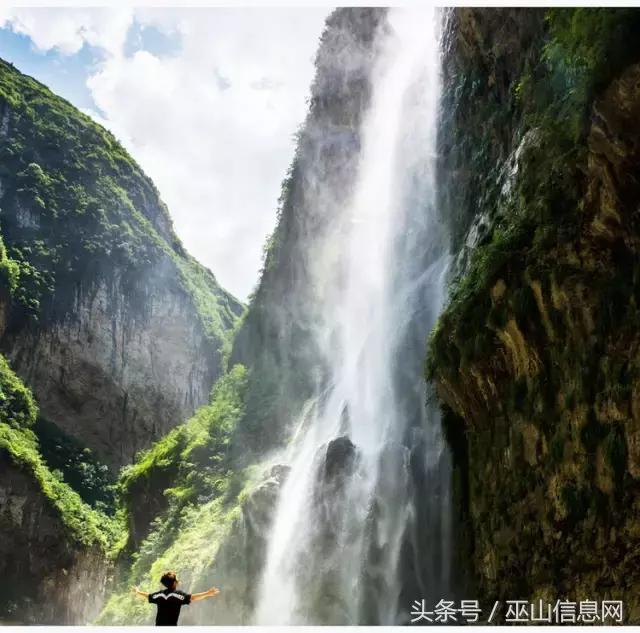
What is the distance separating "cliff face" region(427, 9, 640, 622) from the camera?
9.12 m

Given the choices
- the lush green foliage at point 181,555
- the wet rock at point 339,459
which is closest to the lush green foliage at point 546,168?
the wet rock at point 339,459

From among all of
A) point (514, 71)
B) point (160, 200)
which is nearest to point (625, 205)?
point (514, 71)

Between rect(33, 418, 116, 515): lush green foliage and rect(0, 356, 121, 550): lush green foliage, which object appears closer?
rect(0, 356, 121, 550): lush green foliage

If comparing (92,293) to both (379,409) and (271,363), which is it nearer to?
(271,363)

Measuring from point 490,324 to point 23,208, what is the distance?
5590 cm

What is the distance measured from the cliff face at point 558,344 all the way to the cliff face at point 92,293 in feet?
119

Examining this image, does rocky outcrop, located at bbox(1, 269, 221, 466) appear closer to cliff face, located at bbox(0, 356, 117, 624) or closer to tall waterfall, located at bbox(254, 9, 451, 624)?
cliff face, located at bbox(0, 356, 117, 624)

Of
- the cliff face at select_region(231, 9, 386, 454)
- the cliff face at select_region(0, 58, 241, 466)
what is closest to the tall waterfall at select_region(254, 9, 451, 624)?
the cliff face at select_region(231, 9, 386, 454)

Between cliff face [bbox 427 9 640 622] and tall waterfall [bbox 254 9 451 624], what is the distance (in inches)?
75.6

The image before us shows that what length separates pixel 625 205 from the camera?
31.4 feet

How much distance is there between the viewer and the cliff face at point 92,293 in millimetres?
52594

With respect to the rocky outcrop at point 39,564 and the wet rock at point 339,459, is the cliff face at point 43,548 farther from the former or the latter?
the wet rock at point 339,459

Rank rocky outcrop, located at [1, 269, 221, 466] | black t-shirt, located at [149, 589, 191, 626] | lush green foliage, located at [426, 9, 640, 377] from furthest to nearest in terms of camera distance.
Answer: rocky outcrop, located at [1, 269, 221, 466]
lush green foliage, located at [426, 9, 640, 377]
black t-shirt, located at [149, 589, 191, 626]

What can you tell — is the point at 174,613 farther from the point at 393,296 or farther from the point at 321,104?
the point at 321,104
